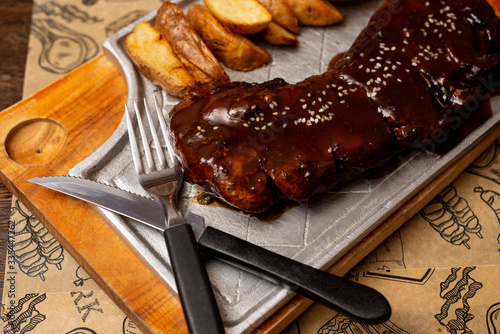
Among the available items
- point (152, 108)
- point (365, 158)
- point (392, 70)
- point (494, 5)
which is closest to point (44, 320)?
point (152, 108)

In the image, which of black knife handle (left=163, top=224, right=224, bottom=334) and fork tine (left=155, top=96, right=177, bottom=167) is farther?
fork tine (left=155, top=96, right=177, bottom=167)

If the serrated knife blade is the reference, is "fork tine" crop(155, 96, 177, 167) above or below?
above

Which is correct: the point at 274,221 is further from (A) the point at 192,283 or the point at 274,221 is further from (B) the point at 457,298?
(B) the point at 457,298

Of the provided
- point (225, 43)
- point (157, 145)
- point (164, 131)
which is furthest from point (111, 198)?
point (225, 43)

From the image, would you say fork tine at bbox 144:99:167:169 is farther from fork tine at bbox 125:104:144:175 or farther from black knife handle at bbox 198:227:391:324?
black knife handle at bbox 198:227:391:324

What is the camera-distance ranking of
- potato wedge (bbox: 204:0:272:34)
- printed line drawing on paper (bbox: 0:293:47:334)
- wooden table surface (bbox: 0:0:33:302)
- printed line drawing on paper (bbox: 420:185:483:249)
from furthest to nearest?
wooden table surface (bbox: 0:0:33:302)
potato wedge (bbox: 204:0:272:34)
printed line drawing on paper (bbox: 420:185:483:249)
printed line drawing on paper (bbox: 0:293:47:334)

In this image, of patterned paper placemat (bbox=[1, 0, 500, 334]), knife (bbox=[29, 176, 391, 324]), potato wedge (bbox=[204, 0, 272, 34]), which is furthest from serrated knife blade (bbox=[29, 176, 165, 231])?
potato wedge (bbox=[204, 0, 272, 34])

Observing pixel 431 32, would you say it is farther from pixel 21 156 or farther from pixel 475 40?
pixel 21 156
